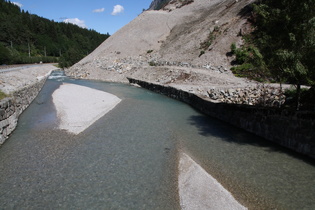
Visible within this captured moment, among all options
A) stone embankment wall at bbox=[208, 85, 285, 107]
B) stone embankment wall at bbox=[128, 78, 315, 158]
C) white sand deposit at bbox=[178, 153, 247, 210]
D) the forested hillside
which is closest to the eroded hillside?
stone embankment wall at bbox=[208, 85, 285, 107]

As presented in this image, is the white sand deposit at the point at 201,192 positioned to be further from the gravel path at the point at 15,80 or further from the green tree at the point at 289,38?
the gravel path at the point at 15,80

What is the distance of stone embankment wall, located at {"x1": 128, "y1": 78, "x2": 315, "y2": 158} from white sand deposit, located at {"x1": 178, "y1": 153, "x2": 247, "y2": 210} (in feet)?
Answer: 17.4

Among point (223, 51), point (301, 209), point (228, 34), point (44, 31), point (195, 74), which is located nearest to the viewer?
point (301, 209)

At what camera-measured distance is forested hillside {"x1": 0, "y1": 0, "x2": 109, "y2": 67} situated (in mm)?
88162

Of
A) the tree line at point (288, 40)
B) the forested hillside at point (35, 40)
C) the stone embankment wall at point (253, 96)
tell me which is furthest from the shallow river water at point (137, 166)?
the forested hillside at point (35, 40)

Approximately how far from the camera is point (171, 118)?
19.8 metres

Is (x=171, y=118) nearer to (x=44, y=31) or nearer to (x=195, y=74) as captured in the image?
(x=195, y=74)

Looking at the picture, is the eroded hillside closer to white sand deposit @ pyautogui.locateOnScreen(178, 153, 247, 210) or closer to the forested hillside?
white sand deposit @ pyautogui.locateOnScreen(178, 153, 247, 210)

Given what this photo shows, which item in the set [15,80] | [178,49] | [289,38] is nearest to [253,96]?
[289,38]

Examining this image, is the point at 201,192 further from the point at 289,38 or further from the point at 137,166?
the point at 289,38

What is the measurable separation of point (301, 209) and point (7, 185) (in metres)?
11.0

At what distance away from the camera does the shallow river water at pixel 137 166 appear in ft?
28.3

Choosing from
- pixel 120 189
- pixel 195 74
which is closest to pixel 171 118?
pixel 120 189

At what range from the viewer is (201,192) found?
28.9ft
